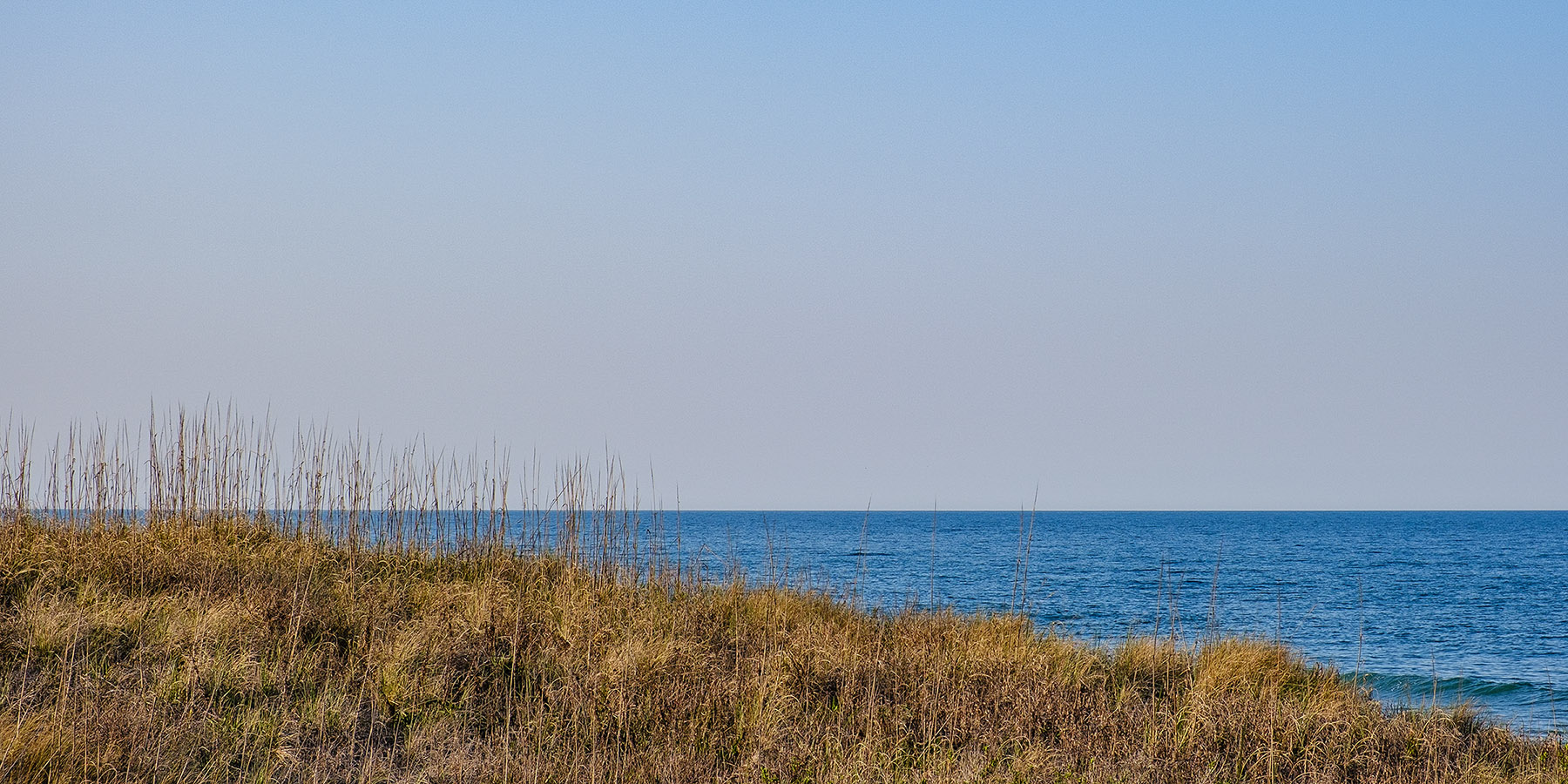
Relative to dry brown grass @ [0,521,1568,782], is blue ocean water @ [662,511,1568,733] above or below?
below

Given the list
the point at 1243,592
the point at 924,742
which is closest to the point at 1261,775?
the point at 924,742

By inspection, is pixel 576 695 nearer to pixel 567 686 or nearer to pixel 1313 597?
pixel 567 686

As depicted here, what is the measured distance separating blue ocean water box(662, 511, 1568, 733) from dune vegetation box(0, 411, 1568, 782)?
0.75 meters

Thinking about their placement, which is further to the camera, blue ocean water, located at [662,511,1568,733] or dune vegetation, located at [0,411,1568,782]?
blue ocean water, located at [662,511,1568,733]

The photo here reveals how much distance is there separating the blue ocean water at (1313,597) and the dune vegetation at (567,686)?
2.45 ft

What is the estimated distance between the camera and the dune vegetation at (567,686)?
5.24 m

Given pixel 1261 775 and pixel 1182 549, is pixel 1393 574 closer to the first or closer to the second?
pixel 1182 549

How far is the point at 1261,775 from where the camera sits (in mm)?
5801

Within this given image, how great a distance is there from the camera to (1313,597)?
25.0 meters

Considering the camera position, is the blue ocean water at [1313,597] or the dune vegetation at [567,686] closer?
the dune vegetation at [567,686]

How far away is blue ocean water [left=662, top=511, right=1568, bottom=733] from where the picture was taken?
12359mm

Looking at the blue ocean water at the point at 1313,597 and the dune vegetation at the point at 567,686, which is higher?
A: the dune vegetation at the point at 567,686

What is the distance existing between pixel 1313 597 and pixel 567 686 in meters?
23.9

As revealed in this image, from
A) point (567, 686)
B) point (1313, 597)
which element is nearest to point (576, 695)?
point (567, 686)
